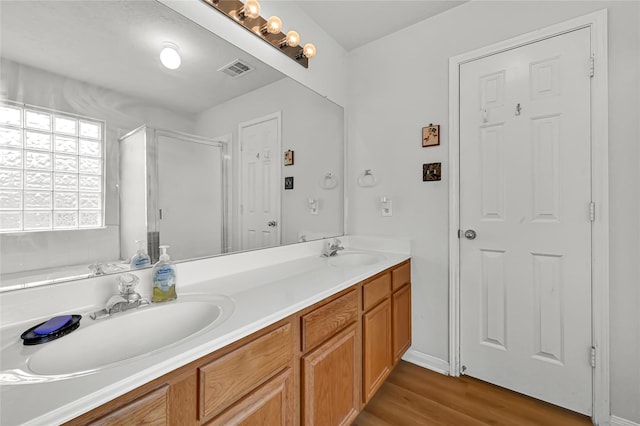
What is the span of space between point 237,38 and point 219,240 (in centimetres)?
106

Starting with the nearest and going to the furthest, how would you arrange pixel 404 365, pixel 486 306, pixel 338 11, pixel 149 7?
pixel 149 7 < pixel 486 306 < pixel 338 11 < pixel 404 365

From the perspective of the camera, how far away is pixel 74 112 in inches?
34.3

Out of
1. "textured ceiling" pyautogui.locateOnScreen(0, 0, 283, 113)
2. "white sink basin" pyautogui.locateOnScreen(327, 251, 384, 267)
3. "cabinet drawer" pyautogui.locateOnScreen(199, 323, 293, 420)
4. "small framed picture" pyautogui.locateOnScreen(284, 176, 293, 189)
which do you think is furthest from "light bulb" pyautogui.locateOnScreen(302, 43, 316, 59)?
"cabinet drawer" pyautogui.locateOnScreen(199, 323, 293, 420)

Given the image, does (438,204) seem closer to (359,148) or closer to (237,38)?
(359,148)

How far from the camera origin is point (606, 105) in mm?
1381

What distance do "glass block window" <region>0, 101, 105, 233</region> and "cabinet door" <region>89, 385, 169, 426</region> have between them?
641 mm

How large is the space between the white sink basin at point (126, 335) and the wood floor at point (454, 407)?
1131mm

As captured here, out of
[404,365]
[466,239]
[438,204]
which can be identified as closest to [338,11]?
[438,204]

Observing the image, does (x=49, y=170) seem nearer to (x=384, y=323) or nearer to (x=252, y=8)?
(x=252, y=8)

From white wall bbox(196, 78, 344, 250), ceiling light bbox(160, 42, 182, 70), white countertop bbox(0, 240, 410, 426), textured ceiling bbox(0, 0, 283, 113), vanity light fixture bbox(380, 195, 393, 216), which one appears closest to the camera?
white countertop bbox(0, 240, 410, 426)

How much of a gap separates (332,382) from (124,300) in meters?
0.88

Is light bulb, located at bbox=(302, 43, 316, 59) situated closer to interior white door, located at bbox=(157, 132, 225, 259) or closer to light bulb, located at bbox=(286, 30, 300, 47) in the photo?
light bulb, located at bbox=(286, 30, 300, 47)

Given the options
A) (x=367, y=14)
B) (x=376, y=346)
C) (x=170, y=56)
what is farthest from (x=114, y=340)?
(x=367, y=14)

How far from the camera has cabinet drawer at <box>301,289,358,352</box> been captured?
1025mm
